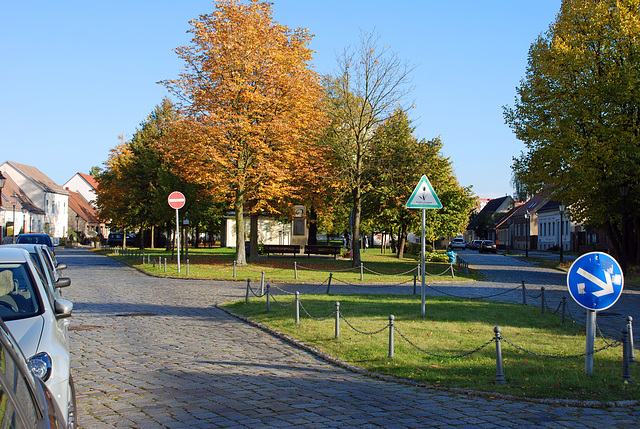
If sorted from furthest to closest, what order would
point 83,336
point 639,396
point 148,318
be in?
point 148,318, point 83,336, point 639,396

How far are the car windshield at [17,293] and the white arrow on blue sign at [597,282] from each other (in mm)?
6168

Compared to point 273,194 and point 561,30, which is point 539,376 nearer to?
point 273,194

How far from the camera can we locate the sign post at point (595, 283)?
24.4 ft

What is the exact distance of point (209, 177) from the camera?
29.5 m

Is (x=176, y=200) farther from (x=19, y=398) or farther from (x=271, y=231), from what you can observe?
(x=271, y=231)

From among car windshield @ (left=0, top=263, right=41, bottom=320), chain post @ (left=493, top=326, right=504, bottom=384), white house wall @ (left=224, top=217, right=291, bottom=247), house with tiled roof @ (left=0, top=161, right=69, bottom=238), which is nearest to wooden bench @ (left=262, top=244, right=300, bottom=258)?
white house wall @ (left=224, top=217, right=291, bottom=247)

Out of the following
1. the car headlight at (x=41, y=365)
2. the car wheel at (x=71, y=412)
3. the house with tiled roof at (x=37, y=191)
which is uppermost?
the house with tiled roof at (x=37, y=191)

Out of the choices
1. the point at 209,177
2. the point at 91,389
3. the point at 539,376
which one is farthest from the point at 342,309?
the point at 209,177

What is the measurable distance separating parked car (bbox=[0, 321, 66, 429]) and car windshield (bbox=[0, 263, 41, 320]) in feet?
11.7

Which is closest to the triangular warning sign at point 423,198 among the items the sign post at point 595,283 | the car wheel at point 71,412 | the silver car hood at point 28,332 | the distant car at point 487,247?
the sign post at point 595,283

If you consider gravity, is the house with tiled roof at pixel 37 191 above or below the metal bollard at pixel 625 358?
above

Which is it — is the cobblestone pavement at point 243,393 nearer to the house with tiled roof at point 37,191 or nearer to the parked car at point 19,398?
the parked car at point 19,398

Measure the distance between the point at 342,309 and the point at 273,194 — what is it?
57.3ft

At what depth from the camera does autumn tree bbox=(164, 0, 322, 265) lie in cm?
2978
